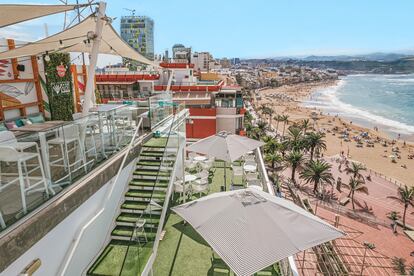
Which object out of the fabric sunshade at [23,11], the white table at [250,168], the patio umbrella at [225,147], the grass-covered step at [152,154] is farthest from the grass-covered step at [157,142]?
the fabric sunshade at [23,11]

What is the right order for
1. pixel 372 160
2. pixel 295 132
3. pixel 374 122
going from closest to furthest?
pixel 295 132, pixel 372 160, pixel 374 122

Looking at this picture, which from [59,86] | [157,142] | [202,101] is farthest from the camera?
[202,101]

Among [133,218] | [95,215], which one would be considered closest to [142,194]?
[133,218]

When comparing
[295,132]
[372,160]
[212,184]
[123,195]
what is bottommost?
[372,160]

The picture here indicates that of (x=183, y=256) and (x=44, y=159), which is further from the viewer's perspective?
(x=183, y=256)

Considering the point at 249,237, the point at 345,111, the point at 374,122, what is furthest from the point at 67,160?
the point at 345,111

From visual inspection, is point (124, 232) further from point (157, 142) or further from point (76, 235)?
point (157, 142)

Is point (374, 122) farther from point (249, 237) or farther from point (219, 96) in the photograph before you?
point (249, 237)
